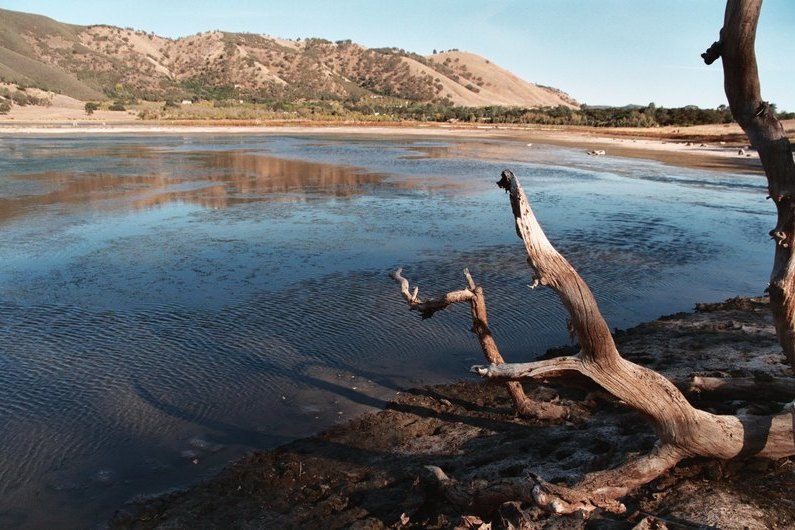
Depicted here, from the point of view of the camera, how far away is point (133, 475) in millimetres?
5164

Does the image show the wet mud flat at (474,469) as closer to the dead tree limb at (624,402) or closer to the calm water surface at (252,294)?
the dead tree limb at (624,402)

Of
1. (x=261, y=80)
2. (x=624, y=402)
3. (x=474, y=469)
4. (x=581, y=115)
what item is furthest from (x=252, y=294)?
(x=261, y=80)

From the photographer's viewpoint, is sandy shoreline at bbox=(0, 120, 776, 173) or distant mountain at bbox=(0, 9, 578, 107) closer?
sandy shoreline at bbox=(0, 120, 776, 173)

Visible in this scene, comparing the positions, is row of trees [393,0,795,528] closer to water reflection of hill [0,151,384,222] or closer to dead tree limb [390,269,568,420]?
dead tree limb [390,269,568,420]

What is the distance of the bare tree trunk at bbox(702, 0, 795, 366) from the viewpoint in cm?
338

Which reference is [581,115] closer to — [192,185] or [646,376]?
[192,185]

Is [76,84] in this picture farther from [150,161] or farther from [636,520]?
[636,520]

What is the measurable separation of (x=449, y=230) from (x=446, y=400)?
892 centimetres

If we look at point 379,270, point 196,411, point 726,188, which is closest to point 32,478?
point 196,411

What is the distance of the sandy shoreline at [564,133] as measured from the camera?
3609 cm

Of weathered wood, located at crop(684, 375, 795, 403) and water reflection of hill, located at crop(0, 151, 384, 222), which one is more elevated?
weathered wood, located at crop(684, 375, 795, 403)

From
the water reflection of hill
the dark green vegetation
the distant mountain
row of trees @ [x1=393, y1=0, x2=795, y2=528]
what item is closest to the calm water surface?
the water reflection of hill

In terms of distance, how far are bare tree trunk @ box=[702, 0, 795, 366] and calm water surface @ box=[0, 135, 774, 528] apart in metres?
3.76

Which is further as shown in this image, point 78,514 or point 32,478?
point 32,478
